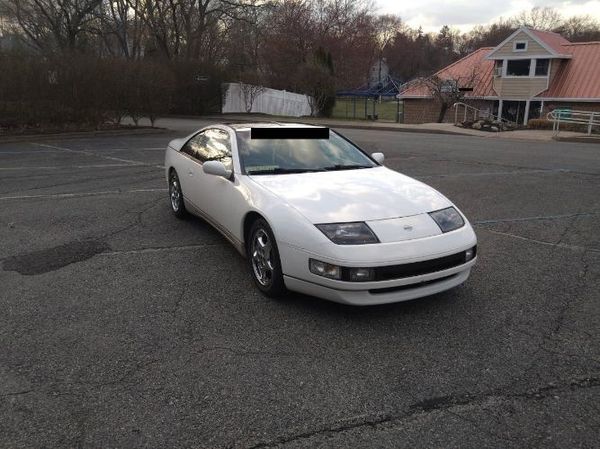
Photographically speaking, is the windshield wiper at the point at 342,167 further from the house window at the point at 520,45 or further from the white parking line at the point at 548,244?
the house window at the point at 520,45

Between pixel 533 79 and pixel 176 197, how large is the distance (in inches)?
1281

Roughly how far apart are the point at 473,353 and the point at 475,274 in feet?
4.93

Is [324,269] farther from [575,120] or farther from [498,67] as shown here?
[498,67]

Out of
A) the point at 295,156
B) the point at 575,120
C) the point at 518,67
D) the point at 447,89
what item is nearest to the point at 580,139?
the point at 575,120

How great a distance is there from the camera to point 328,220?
12.4ft

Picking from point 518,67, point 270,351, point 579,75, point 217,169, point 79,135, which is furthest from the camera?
point 518,67

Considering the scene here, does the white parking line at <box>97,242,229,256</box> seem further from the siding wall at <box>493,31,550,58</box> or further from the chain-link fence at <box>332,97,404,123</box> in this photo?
the siding wall at <box>493,31,550,58</box>

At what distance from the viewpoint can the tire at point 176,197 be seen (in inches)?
254

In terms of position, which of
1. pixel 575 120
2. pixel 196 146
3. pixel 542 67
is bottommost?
pixel 575 120

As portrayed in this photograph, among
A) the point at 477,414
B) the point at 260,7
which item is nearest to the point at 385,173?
the point at 477,414

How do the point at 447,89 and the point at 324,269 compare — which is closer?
the point at 324,269

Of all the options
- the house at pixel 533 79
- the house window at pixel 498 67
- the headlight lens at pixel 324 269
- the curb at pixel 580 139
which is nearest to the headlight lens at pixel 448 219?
the headlight lens at pixel 324 269

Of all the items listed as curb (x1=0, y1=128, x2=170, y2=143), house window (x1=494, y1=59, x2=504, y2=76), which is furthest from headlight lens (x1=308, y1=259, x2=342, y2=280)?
house window (x1=494, y1=59, x2=504, y2=76)

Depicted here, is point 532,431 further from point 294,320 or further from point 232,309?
point 232,309
